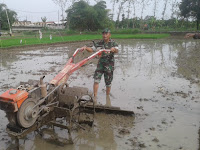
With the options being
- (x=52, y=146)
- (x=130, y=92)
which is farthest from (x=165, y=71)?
(x=52, y=146)

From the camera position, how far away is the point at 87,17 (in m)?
38.5

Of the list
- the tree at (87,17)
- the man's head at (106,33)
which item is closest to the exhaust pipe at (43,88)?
the man's head at (106,33)

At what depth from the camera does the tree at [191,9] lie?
1496 inches

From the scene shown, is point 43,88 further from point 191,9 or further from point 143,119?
point 191,9

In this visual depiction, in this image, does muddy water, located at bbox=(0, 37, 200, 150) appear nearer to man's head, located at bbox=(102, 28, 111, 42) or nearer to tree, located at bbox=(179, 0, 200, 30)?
man's head, located at bbox=(102, 28, 111, 42)

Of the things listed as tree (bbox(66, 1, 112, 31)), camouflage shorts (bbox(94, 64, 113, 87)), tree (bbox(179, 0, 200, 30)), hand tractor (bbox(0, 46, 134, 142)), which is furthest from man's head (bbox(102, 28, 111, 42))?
A: tree (bbox(179, 0, 200, 30))

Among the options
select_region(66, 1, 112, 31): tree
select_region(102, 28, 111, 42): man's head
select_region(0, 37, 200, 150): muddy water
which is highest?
select_region(66, 1, 112, 31): tree

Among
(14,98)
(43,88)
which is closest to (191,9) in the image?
(43,88)

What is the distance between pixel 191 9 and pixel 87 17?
20225mm

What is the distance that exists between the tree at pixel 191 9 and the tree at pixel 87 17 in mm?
15143

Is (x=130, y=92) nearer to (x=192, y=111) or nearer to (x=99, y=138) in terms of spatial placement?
(x=192, y=111)

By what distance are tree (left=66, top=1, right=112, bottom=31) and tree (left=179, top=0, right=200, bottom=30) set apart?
15.1m

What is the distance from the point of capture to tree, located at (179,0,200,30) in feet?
125

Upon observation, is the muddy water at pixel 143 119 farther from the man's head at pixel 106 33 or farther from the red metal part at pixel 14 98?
the man's head at pixel 106 33
